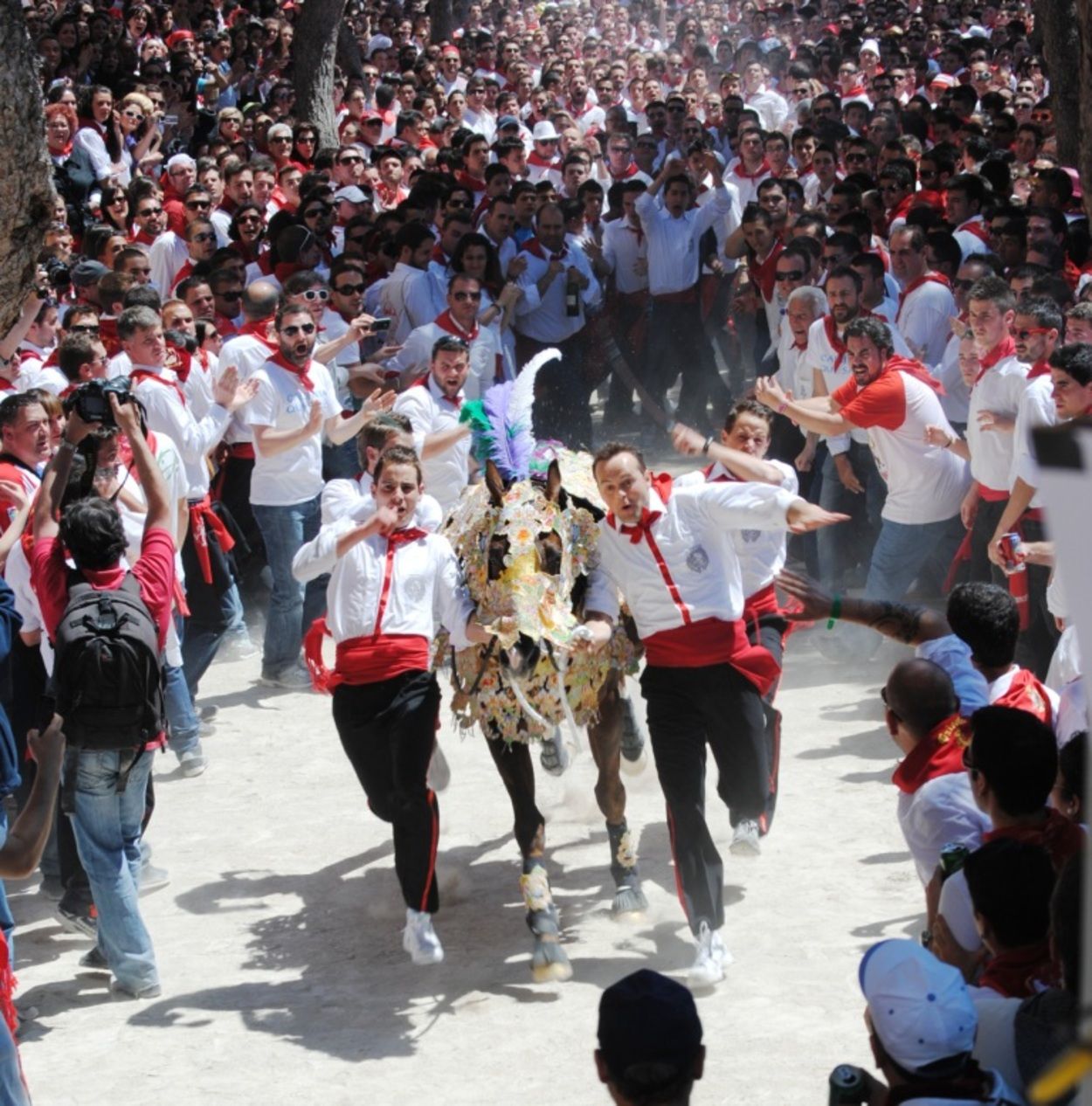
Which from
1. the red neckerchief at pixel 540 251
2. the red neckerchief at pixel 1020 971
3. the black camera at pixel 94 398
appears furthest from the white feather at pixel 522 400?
the red neckerchief at pixel 540 251

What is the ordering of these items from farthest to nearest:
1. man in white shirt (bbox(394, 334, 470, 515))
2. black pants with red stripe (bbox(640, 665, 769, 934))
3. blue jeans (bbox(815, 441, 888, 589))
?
blue jeans (bbox(815, 441, 888, 589)), man in white shirt (bbox(394, 334, 470, 515)), black pants with red stripe (bbox(640, 665, 769, 934))

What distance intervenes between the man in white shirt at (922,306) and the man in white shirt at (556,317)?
3076mm

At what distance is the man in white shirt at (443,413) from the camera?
29.0ft

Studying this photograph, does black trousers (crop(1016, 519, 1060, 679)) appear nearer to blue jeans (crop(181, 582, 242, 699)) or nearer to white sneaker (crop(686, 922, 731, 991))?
white sneaker (crop(686, 922, 731, 991))

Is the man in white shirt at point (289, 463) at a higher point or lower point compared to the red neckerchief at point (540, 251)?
lower

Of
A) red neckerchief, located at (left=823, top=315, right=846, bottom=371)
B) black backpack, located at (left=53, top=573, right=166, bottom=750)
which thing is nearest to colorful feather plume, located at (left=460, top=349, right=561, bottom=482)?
black backpack, located at (left=53, top=573, right=166, bottom=750)

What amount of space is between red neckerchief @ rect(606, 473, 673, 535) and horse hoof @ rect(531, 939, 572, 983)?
4.84 ft

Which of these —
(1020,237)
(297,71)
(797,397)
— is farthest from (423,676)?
(297,71)

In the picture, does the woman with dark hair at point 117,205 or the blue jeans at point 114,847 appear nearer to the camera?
the blue jeans at point 114,847

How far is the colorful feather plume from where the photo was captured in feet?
21.0

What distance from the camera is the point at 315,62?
1706 cm

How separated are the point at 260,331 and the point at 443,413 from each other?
1376 millimetres

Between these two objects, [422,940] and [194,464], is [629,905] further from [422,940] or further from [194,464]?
[194,464]

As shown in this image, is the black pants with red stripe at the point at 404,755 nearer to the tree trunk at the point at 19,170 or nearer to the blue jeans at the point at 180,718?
the blue jeans at the point at 180,718
